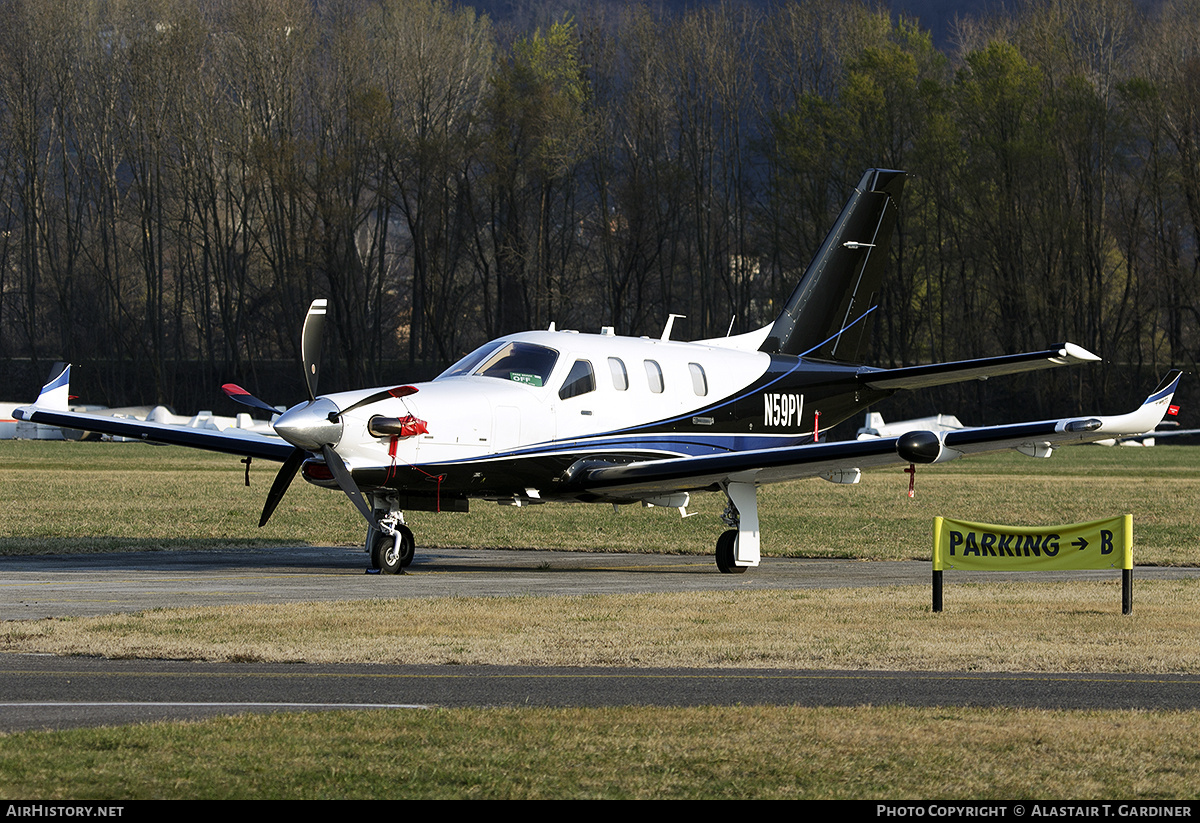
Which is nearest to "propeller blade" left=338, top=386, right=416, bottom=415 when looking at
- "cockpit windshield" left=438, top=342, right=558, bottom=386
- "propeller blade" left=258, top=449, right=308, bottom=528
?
"propeller blade" left=258, top=449, right=308, bottom=528

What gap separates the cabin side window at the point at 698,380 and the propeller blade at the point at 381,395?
4602 mm

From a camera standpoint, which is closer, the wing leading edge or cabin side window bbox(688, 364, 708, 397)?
the wing leading edge

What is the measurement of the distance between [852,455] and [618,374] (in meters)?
3.60

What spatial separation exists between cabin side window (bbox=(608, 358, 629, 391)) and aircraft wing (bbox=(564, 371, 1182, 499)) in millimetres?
1116

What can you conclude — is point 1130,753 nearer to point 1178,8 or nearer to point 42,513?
point 42,513

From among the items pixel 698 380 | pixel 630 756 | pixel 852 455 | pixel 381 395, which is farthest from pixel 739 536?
pixel 630 756

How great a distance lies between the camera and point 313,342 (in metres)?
17.8

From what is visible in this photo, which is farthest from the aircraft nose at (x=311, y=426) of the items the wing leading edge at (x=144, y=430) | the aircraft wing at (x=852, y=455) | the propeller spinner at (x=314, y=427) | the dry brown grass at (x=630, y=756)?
the dry brown grass at (x=630, y=756)

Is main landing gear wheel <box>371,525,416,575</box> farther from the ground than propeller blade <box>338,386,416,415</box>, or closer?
closer

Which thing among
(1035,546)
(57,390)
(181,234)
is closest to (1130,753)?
(1035,546)

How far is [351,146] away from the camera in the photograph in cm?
7062

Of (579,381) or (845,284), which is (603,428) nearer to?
(579,381)

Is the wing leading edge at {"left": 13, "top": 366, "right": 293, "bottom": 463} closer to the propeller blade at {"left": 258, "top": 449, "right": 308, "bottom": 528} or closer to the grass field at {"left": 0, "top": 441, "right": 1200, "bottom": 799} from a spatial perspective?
the propeller blade at {"left": 258, "top": 449, "right": 308, "bottom": 528}

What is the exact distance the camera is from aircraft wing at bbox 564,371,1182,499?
15898mm
